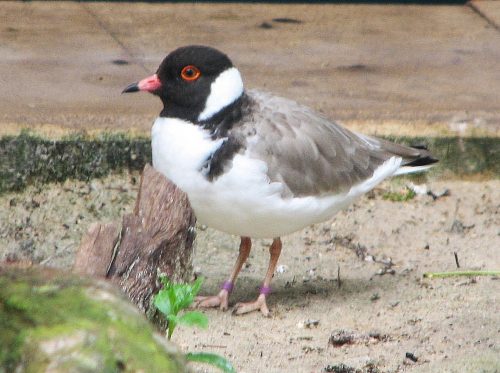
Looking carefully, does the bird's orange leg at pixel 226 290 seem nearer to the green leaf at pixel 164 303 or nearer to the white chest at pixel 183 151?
the white chest at pixel 183 151

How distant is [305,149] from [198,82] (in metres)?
0.64

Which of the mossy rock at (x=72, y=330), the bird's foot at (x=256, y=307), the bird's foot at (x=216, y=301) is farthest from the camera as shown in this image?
the bird's foot at (x=216, y=301)

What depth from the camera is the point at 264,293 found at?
5.67 metres

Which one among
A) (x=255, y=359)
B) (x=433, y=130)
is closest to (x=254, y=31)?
(x=433, y=130)

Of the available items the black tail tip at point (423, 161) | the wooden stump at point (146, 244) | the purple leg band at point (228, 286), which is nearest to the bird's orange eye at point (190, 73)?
the purple leg band at point (228, 286)

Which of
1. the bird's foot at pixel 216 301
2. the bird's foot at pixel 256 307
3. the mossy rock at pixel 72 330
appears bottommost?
the bird's foot at pixel 216 301

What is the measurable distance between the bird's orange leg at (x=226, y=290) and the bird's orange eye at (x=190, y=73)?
3.07ft

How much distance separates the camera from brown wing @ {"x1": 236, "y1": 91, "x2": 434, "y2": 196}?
17.6ft

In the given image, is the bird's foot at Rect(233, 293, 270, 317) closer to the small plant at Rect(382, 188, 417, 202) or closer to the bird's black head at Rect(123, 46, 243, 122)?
the bird's black head at Rect(123, 46, 243, 122)

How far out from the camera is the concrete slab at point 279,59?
6.85 m

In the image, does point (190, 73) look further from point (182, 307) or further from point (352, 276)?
point (182, 307)

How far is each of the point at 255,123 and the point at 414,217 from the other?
161 cm

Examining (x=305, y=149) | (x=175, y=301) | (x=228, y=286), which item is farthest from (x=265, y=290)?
(x=175, y=301)

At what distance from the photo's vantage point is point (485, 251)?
6.10 metres
